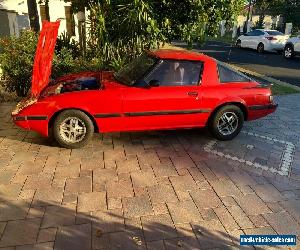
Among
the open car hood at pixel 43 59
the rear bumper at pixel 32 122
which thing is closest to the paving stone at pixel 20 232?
the rear bumper at pixel 32 122

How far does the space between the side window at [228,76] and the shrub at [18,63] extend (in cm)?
482

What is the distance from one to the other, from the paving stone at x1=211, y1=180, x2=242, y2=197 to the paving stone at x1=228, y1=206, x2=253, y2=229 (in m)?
0.30

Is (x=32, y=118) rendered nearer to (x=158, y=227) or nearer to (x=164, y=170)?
(x=164, y=170)

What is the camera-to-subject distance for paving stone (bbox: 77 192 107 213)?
3.66 m

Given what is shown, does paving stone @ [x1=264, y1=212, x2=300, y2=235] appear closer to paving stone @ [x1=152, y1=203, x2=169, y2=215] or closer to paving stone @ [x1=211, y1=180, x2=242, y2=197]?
paving stone @ [x1=211, y1=180, x2=242, y2=197]

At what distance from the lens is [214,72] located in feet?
17.6

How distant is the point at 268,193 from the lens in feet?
13.4

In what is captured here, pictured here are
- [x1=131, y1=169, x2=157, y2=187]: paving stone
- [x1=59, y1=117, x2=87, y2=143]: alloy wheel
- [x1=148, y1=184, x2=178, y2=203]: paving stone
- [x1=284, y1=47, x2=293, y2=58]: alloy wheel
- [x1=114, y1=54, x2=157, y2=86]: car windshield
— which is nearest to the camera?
[x1=148, y1=184, x2=178, y2=203]: paving stone

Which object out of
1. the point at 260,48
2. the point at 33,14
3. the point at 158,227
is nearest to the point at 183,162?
the point at 158,227

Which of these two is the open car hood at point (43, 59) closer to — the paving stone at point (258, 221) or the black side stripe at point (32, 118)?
the black side stripe at point (32, 118)

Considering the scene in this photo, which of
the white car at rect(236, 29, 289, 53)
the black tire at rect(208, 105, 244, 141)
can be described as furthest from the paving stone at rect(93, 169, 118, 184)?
the white car at rect(236, 29, 289, 53)

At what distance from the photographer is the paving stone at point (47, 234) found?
3.17 meters

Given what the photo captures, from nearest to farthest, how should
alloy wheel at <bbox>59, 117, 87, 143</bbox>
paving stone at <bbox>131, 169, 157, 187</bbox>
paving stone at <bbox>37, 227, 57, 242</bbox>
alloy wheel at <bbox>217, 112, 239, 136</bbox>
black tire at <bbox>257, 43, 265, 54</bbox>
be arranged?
paving stone at <bbox>37, 227, 57, 242</bbox>
paving stone at <bbox>131, 169, 157, 187</bbox>
alloy wheel at <bbox>59, 117, 87, 143</bbox>
alloy wheel at <bbox>217, 112, 239, 136</bbox>
black tire at <bbox>257, 43, 265, 54</bbox>

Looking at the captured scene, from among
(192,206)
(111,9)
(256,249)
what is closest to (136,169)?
(192,206)
